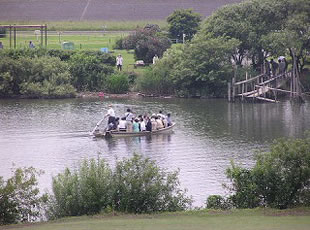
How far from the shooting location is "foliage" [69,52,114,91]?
71.8m

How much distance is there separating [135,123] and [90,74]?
21711 millimetres

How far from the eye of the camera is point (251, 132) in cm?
5200

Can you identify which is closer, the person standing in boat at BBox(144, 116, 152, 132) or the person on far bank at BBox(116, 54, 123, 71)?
the person standing in boat at BBox(144, 116, 152, 132)

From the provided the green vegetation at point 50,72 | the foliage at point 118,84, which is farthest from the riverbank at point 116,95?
the green vegetation at point 50,72

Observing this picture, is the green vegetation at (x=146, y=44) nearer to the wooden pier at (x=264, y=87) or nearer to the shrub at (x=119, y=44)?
the shrub at (x=119, y=44)

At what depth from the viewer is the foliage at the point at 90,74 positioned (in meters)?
71.8

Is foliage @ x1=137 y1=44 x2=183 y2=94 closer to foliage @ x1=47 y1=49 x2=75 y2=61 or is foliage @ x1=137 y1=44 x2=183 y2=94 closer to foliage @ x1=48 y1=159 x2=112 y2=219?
foliage @ x1=47 y1=49 x2=75 y2=61

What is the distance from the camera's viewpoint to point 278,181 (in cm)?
3152

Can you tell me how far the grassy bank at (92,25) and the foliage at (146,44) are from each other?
15.2 meters

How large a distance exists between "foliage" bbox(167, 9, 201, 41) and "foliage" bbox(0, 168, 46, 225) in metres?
55.7

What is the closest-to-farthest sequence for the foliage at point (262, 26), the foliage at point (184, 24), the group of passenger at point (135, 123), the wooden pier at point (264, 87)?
the group of passenger at point (135, 123), the wooden pier at point (264, 87), the foliage at point (262, 26), the foliage at point (184, 24)

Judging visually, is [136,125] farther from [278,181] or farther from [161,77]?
[278,181]

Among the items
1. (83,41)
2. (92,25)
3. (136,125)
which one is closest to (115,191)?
(136,125)

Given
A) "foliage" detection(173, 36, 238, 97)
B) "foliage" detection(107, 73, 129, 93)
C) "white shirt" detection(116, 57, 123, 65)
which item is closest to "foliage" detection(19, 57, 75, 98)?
"foliage" detection(107, 73, 129, 93)
